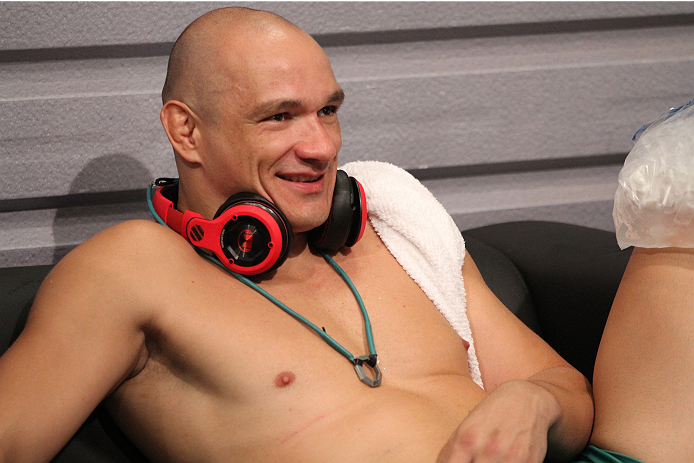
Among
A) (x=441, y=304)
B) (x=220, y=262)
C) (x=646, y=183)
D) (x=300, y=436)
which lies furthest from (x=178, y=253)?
(x=646, y=183)

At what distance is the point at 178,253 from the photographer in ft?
3.59

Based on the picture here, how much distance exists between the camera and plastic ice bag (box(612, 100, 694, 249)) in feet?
3.44

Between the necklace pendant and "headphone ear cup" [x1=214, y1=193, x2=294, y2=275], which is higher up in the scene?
"headphone ear cup" [x1=214, y1=193, x2=294, y2=275]

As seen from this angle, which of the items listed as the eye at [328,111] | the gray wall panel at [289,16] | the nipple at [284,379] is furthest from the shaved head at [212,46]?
the nipple at [284,379]

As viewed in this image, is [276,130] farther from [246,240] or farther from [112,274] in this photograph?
[112,274]

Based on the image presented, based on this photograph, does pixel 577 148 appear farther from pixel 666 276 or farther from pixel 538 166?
pixel 666 276

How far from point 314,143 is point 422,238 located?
34cm

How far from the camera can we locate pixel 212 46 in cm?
117

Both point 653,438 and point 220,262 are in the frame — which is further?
point 220,262

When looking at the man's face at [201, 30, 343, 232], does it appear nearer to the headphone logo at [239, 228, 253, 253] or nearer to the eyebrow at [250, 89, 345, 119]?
the eyebrow at [250, 89, 345, 119]

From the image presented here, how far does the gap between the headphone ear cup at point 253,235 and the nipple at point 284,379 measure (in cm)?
18

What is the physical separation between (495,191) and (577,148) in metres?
0.27

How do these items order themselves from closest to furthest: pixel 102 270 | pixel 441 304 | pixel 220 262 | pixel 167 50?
1. pixel 102 270
2. pixel 220 262
3. pixel 441 304
4. pixel 167 50

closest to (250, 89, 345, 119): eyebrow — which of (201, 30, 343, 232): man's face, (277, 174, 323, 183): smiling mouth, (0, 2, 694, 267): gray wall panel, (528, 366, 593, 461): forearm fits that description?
(201, 30, 343, 232): man's face
